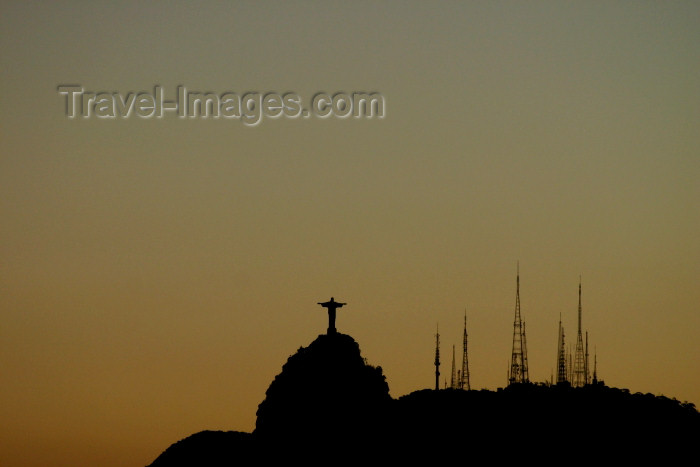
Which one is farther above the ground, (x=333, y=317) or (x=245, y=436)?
(x=333, y=317)

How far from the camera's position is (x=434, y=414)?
150m

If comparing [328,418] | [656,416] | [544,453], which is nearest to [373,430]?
[328,418]

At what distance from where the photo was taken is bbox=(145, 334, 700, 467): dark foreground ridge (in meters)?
143

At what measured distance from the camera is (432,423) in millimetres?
148375

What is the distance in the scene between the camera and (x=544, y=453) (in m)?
144

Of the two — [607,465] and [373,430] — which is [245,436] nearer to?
[373,430]

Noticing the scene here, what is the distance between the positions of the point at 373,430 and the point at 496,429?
1054 centimetres

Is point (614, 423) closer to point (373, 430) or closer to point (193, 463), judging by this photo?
point (373, 430)

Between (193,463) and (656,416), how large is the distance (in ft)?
126

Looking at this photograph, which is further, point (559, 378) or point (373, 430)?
point (559, 378)

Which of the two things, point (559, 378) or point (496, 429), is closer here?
point (496, 429)

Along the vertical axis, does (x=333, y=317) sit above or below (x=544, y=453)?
above

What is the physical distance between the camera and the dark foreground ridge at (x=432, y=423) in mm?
142875

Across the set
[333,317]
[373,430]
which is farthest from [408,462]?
[333,317]
